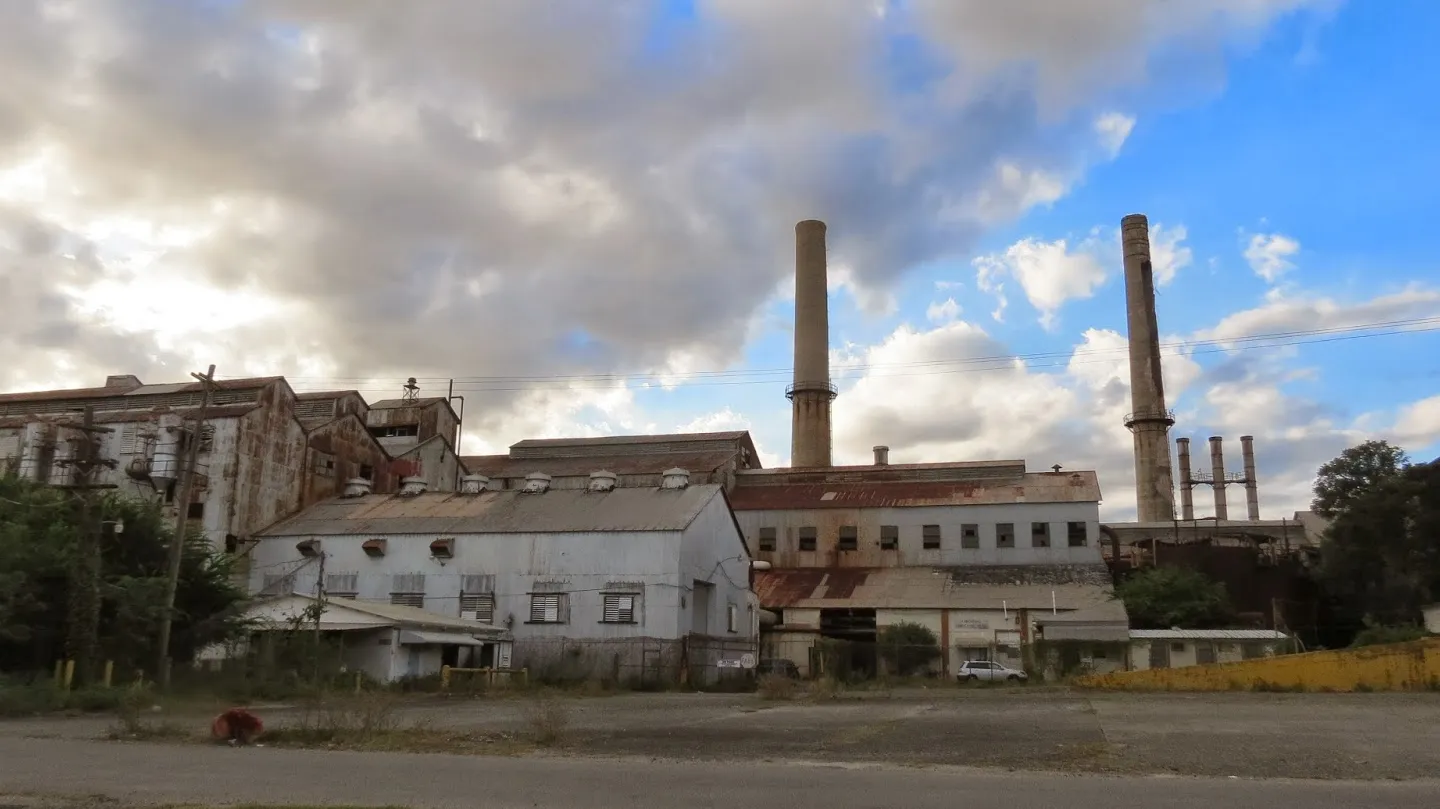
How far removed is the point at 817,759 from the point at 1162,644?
30462 millimetres

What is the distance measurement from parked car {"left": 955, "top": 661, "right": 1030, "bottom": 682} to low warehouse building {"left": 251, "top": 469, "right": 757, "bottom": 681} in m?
8.54

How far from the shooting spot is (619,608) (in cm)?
3872

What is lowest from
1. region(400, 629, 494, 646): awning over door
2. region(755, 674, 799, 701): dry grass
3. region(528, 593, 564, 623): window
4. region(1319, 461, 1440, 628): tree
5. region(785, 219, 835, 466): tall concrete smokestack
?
region(755, 674, 799, 701): dry grass

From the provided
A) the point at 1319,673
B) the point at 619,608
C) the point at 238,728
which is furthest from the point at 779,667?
the point at 238,728

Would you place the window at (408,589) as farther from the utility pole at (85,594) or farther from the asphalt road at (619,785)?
the asphalt road at (619,785)

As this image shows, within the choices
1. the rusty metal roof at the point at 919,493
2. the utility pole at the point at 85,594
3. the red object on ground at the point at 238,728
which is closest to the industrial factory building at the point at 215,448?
the utility pole at the point at 85,594

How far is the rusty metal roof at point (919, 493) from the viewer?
54.6m

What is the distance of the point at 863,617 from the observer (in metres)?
48.7

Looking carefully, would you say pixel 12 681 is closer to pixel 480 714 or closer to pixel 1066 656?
pixel 480 714

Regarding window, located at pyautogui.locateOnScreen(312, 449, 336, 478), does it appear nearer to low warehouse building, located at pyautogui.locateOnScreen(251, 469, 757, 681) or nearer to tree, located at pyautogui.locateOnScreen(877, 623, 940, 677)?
low warehouse building, located at pyautogui.locateOnScreen(251, 469, 757, 681)

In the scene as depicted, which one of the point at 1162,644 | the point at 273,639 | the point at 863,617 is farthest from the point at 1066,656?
the point at 273,639

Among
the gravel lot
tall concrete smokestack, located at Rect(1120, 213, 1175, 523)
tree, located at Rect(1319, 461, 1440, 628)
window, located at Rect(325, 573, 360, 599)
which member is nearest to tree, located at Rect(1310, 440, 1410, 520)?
tree, located at Rect(1319, 461, 1440, 628)

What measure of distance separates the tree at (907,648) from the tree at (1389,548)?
17.6m

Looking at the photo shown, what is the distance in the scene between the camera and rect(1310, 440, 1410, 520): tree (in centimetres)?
5300
